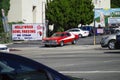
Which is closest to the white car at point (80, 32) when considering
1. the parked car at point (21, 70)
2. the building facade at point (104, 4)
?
the building facade at point (104, 4)

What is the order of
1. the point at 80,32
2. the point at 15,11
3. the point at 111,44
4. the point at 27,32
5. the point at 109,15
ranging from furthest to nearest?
the point at 80,32
the point at 15,11
the point at 109,15
the point at 27,32
the point at 111,44

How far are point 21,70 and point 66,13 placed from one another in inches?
2414

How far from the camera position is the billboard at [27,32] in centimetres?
4531

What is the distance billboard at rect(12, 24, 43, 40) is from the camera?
4531cm

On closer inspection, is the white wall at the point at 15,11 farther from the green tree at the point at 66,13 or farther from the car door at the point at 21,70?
the car door at the point at 21,70

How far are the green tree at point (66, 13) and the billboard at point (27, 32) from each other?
19127 millimetres

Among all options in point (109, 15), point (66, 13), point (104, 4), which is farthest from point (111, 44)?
point (104, 4)

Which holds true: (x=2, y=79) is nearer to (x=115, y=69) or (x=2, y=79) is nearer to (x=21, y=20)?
(x=115, y=69)

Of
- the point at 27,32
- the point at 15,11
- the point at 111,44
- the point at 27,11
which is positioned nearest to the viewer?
the point at 111,44

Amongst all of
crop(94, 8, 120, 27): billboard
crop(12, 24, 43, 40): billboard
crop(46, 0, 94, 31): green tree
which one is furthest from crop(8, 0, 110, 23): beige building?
crop(12, 24, 43, 40): billboard

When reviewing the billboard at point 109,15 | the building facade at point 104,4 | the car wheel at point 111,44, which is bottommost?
the car wheel at point 111,44

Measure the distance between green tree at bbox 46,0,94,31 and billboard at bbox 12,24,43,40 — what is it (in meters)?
19.1

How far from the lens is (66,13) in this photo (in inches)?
2608

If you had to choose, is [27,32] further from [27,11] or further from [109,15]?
[27,11]
